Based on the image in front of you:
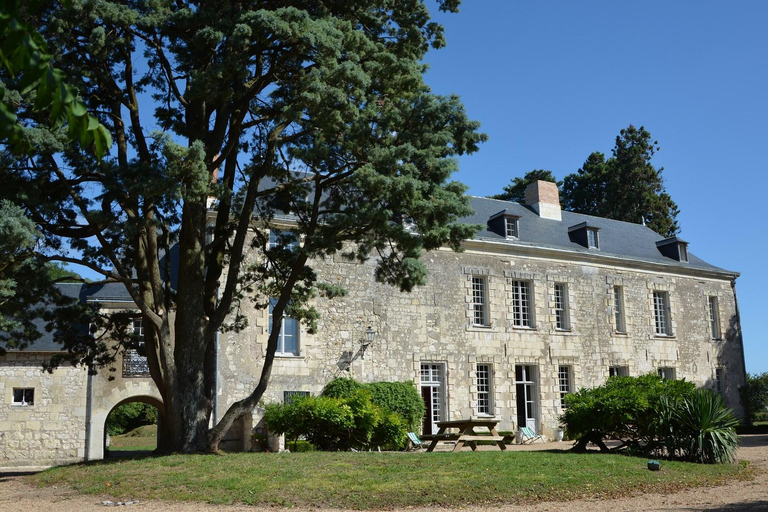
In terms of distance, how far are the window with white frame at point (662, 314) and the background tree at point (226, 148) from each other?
1561 cm

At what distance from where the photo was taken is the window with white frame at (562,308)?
898 inches

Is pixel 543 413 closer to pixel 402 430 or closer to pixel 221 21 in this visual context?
pixel 402 430

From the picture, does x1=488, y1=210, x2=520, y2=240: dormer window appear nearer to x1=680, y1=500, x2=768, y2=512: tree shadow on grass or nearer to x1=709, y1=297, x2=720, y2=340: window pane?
x1=709, y1=297, x2=720, y2=340: window pane

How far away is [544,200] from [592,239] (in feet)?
7.33

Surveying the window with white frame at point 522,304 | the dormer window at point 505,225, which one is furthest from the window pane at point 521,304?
the dormer window at point 505,225

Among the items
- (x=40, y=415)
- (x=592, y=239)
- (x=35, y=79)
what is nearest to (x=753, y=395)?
(x=592, y=239)

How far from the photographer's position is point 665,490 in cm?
922

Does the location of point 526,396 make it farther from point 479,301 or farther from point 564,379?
point 479,301

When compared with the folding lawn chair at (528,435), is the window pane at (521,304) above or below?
above

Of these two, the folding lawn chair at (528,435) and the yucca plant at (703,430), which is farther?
the folding lawn chair at (528,435)

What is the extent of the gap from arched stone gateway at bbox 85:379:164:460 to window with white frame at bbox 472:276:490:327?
9.36 meters

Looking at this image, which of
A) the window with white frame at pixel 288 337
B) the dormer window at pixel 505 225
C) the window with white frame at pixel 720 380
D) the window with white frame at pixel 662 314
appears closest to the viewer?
the window with white frame at pixel 288 337

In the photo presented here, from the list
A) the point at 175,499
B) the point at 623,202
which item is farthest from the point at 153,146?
the point at 623,202

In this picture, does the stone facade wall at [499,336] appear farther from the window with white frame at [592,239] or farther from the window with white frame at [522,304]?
the window with white frame at [592,239]
